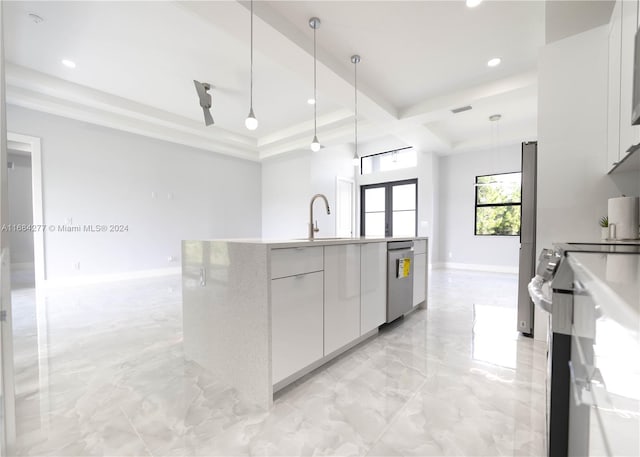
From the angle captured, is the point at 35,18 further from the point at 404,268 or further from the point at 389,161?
the point at 389,161

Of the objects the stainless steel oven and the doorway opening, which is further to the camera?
the doorway opening

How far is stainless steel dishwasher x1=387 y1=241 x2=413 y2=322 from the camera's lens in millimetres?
2484

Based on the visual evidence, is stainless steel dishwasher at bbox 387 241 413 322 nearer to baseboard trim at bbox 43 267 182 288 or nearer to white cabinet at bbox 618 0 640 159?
white cabinet at bbox 618 0 640 159

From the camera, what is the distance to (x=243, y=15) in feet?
7.75

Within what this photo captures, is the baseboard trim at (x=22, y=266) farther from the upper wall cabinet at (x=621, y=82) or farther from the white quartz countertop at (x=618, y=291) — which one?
the upper wall cabinet at (x=621, y=82)

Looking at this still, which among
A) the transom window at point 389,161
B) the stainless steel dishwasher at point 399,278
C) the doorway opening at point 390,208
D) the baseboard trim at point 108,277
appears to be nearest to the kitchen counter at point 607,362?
the stainless steel dishwasher at point 399,278

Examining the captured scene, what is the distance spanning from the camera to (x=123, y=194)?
5.05m

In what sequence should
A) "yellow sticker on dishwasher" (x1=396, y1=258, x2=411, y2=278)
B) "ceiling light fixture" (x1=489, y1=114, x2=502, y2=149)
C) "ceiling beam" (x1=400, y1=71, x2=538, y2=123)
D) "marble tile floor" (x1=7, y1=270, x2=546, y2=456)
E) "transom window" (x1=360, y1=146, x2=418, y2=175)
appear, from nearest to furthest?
"marble tile floor" (x1=7, y1=270, x2=546, y2=456)
"yellow sticker on dishwasher" (x1=396, y1=258, x2=411, y2=278)
"ceiling beam" (x1=400, y1=71, x2=538, y2=123)
"ceiling light fixture" (x1=489, y1=114, x2=502, y2=149)
"transom window" (x1=360, y1=146, x2=418, y2=175)

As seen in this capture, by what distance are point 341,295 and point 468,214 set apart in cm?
569

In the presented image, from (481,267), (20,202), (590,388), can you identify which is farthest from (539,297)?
(20,202)

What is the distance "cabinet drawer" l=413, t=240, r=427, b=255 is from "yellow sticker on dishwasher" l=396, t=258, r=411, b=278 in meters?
0.26

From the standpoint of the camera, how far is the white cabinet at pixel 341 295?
179 centimetres

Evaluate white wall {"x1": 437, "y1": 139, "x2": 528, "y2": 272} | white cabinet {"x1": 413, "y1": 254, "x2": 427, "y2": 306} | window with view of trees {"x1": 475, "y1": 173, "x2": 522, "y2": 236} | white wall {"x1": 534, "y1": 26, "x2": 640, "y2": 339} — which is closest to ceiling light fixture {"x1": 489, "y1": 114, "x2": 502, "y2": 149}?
white wall {"x1": 437, "y1": 139, "x2": 528, "y2": 272}

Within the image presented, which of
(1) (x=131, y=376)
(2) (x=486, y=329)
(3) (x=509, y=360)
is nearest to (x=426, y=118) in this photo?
(2) (x=486, y=329)
